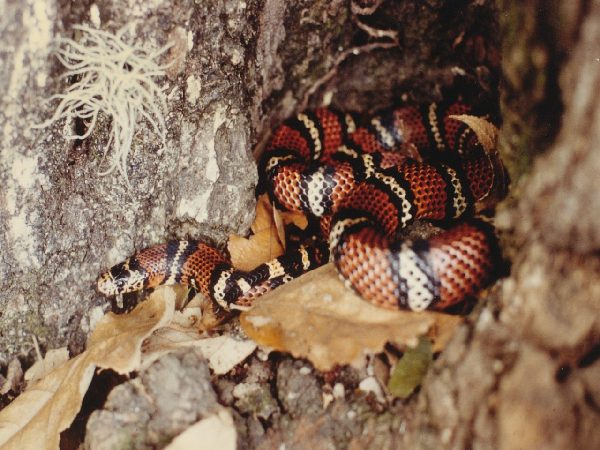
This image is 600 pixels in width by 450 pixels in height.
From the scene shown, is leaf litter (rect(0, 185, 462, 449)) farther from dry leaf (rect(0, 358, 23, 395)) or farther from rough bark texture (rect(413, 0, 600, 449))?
rough bark texture (rect(413, 0, 600, 449))

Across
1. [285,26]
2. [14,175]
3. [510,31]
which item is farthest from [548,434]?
[285,26]

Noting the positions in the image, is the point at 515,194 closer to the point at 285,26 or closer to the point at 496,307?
the point at 496,307

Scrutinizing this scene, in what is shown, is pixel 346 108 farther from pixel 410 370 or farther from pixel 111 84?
pixel 410 370

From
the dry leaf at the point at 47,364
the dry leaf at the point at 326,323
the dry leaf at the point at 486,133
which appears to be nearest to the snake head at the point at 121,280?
the dry leaf at the point at 47,364

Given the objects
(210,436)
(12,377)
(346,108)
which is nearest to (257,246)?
(346,108)

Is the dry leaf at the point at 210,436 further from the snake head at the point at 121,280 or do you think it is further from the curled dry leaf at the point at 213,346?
the snake head at the point at 121,280

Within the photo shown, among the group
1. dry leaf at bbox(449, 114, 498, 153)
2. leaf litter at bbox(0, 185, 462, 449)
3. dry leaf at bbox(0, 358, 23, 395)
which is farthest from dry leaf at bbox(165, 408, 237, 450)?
dry leaf at bbox(449, 114, 498, 153)

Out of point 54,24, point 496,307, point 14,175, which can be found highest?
point 54,24
